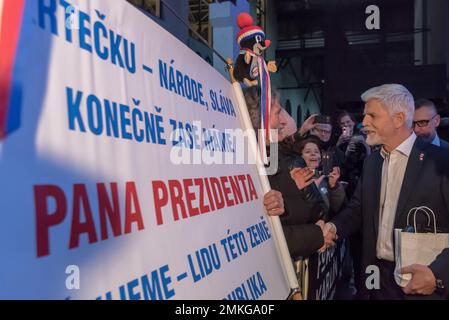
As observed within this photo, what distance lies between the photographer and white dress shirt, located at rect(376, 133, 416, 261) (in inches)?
84.9

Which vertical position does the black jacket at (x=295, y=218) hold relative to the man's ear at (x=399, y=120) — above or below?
below

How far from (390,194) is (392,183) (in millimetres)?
58

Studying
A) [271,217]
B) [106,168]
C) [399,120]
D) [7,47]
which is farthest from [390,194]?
[7,47]

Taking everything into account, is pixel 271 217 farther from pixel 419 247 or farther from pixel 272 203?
pixel 419 247

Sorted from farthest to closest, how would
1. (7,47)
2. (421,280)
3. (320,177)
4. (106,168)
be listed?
1. (320,177)
2. (421,280)
3. (106,168)
4. (7,47)

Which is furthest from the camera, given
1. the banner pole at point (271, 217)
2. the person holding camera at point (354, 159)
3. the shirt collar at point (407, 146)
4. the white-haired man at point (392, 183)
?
the person holding camera at point (354, 159)

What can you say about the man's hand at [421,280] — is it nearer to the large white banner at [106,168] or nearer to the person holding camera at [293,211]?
the person holding camera at [293,211]

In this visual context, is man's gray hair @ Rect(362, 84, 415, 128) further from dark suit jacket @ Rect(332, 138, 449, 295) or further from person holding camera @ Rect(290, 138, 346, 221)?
person holding camera @ Rect(290, 138, 346, 221)

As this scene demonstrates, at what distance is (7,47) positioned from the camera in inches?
28.1

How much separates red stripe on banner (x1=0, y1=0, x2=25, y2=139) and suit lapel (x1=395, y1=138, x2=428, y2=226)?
1.85 m

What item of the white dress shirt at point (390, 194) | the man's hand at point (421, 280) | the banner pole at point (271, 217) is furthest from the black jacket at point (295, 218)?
the man's hand at point (421, 280)

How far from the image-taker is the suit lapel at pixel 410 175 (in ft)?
6.76

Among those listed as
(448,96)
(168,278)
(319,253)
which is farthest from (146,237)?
(448,96)
